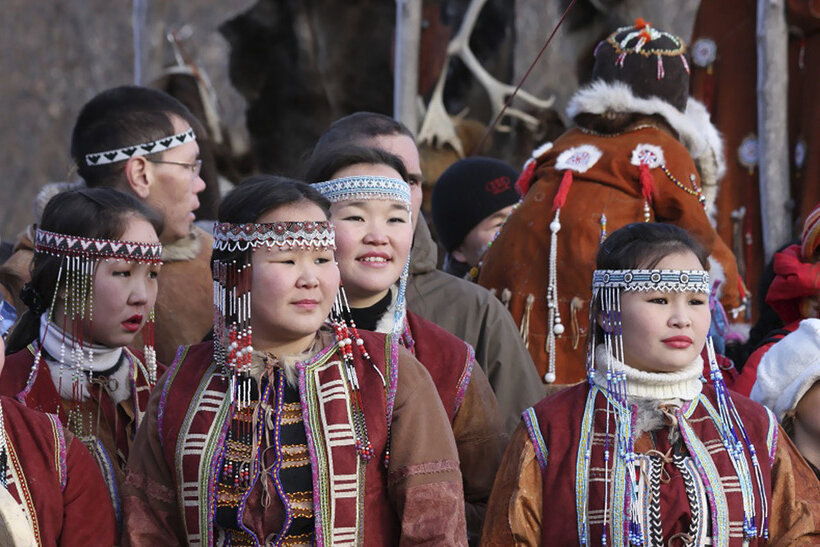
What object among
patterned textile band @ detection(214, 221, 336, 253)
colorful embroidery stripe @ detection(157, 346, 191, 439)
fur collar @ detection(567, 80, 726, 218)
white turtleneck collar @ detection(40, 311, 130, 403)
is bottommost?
colorful embroidery stripe @ detection(157, 346, 191, 439)

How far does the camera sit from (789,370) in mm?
3543

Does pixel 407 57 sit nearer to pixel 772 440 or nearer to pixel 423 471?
pixel 772 440

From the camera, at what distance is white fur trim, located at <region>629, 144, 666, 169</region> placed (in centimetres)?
448

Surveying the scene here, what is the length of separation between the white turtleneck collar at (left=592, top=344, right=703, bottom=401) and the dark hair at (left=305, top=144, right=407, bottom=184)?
859 millimetres

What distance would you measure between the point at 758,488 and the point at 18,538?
172cm

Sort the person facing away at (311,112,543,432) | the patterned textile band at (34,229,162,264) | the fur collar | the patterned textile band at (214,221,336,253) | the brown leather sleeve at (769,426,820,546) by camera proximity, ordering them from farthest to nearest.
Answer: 1. the fur collar
2. the person facing away at (311,112,543,432)
3. the patterned textile band at (34,229,162,264)
4. the brown leather sleeve at (769,426,820,546)
5. the patterned textile band at (214,221,336,253)

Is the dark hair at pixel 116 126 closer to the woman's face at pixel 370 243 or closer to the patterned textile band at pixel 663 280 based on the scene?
the woman's face at pixel 370 243

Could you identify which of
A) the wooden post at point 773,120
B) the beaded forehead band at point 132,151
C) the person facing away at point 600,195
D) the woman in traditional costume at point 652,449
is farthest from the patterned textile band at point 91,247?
the wooden post at point 773,120

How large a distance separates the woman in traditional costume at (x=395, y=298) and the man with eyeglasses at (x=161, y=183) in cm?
100

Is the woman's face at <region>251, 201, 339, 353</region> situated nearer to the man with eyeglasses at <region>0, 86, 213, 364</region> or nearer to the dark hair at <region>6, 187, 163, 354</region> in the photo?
the dark hair at <region>6, 187, 163, 354</region>

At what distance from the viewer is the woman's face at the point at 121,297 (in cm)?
340

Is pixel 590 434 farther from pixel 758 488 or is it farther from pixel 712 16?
pixel 712 16

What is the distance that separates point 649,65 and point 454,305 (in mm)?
1417

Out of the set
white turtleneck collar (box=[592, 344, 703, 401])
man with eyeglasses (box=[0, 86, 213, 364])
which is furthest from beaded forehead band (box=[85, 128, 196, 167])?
white turtleneck collar (box=[592, 344, 703, 401])
